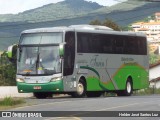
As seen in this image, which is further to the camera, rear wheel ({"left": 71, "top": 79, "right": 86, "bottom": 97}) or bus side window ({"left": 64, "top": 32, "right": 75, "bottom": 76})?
rear wheel ({"left": 71, "top": 79, "right": 86, "bottom": 97})

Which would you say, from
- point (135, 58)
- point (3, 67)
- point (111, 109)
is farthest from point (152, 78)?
point (111, 109)

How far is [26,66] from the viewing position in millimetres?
34156

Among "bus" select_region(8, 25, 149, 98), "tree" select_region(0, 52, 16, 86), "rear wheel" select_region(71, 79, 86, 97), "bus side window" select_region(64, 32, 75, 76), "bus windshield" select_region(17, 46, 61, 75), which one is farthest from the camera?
"tree" select_region(0, 52, 16, 86)

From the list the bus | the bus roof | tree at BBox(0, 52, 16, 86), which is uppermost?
the bus roof

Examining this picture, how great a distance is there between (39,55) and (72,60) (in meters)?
1.77

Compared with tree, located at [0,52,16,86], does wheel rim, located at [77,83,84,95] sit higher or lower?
higher

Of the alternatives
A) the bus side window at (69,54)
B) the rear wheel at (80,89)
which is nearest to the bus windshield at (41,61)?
the bus side window at (69,54)

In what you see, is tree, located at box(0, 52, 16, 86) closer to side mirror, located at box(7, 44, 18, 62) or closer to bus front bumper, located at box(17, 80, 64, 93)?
side mirror, located at box(7, 44, 18, 62)

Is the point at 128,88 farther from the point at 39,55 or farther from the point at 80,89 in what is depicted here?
the point at 39,55

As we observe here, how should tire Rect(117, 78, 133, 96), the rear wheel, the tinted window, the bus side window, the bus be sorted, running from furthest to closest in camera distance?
tire Rect(117, 78, 133, 96) → the tinted window → the rear wheel → the bus side window → the bus

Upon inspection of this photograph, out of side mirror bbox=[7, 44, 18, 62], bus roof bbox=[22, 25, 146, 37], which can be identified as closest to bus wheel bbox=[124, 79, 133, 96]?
bus roof bbox=[22, 25, 146, 37]

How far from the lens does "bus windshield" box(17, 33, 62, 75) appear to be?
33.5m

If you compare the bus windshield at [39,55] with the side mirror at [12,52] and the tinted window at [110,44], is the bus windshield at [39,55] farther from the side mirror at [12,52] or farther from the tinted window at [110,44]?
the tinted window at [110,44]

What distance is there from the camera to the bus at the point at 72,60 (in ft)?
110
